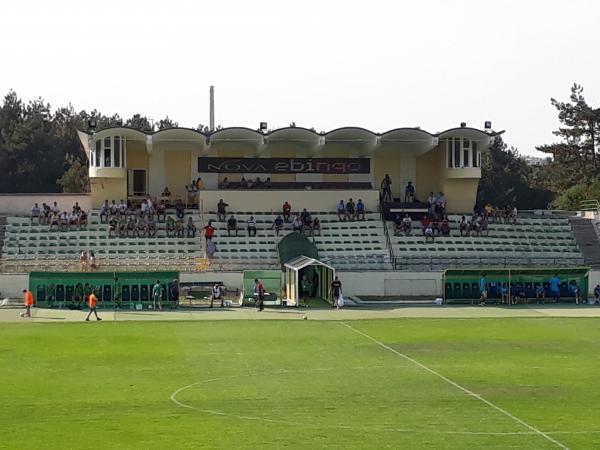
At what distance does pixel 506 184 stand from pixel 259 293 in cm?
5867

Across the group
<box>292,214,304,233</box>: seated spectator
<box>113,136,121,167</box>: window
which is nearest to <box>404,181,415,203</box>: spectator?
<box>292,214,304,233</box>: seated spectator

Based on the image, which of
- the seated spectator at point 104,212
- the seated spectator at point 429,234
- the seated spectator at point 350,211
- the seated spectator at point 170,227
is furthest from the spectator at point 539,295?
the seated spectator at point 104,212

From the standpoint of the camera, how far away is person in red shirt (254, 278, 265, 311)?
50419 millimetres

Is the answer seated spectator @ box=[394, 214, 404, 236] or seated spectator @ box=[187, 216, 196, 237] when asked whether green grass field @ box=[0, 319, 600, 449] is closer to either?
seated spectator @ box=[187, 216, 196, 237]

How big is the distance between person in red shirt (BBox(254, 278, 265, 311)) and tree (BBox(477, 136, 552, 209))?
51938 millimetres

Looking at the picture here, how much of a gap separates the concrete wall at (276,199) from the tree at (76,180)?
3224 cm

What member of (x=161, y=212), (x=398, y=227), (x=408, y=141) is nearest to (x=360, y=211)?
(x=398, y=227)

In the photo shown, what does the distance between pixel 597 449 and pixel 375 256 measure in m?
41.9

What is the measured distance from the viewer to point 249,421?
21.9m

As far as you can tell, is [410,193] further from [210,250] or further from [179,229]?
[210,250]

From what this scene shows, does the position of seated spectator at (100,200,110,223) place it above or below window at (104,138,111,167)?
below

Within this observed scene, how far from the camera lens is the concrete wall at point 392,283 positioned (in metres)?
57.2

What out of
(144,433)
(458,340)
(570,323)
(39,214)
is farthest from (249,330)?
(39,214)

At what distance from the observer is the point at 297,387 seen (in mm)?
26531
